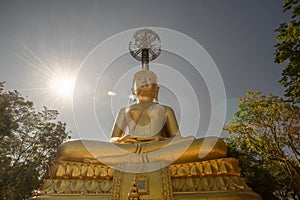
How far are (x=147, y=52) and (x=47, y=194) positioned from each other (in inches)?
212

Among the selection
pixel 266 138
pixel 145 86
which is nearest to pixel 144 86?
pixel 145 86

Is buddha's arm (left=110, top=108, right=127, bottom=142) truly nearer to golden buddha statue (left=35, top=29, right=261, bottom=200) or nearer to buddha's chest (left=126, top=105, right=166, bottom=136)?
buddha's chest (left=126, top=105, right=166, bottom=136)

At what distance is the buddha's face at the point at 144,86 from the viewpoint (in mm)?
5775

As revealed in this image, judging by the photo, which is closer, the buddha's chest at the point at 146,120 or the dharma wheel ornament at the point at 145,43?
the buddha's chest at the point at 146,120

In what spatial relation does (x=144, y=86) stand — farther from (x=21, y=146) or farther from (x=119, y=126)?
(x=21, y=146)

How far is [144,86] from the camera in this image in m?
5.77

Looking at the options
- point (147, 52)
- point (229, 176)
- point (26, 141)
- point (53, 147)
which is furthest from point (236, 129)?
point (26, 141)

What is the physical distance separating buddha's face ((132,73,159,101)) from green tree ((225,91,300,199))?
13.2 ft

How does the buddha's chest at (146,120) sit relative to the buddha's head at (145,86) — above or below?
below

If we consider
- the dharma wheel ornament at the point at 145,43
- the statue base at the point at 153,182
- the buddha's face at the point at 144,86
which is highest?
the dharma wheel ornament at the point at 145,43

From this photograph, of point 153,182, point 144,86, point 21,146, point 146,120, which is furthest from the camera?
point 21,146

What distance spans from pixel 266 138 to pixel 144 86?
17.4ft

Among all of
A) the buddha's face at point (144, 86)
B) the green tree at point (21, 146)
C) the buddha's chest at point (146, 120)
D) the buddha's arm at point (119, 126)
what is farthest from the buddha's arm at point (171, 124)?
the green tree at point (21, 146)

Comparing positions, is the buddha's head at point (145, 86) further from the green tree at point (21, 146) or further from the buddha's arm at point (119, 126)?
the green tree at point (21, 146)
